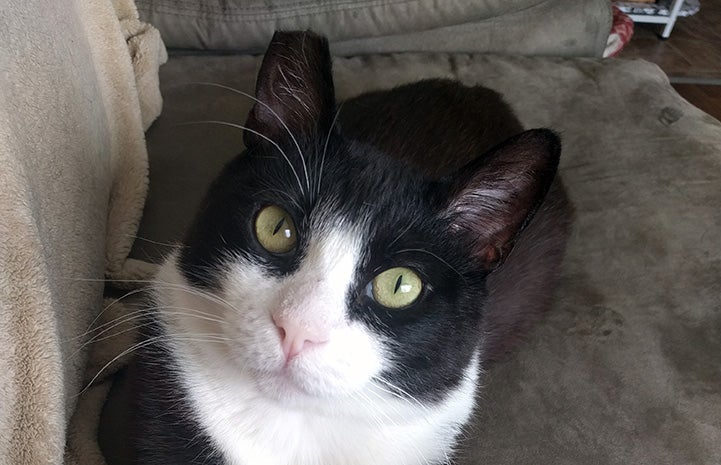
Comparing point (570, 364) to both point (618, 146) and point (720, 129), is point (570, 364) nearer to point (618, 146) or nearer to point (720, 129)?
point (618, 146)

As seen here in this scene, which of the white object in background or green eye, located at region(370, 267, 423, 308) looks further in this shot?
the white object in background

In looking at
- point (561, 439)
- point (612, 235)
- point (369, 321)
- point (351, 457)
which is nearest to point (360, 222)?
point (369, 321)

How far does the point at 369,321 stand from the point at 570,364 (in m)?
0.52

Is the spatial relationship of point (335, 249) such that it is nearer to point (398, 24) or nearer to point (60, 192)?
point (60, 192)

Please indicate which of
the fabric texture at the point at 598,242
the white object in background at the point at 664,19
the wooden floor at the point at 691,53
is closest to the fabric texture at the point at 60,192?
the fabric texture at the point at 598,242

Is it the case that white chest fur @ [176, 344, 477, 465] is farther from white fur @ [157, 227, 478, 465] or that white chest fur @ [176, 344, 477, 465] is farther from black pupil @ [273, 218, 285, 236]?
black pupil @ [273, 218, 285, 236]

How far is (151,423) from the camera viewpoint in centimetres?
79

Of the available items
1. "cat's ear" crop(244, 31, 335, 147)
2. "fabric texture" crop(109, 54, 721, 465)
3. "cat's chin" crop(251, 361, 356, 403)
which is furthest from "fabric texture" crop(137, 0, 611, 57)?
"cat's chin" crop(251, 361, 356, 403)

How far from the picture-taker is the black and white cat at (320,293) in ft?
2.10

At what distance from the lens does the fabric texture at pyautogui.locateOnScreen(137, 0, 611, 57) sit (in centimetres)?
145

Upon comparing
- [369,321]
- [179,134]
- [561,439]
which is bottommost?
[561,439]

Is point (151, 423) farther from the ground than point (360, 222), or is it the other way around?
point (360, 222)

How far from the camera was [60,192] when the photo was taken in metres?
0.85

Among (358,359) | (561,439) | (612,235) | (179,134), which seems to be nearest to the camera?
(358,359)
